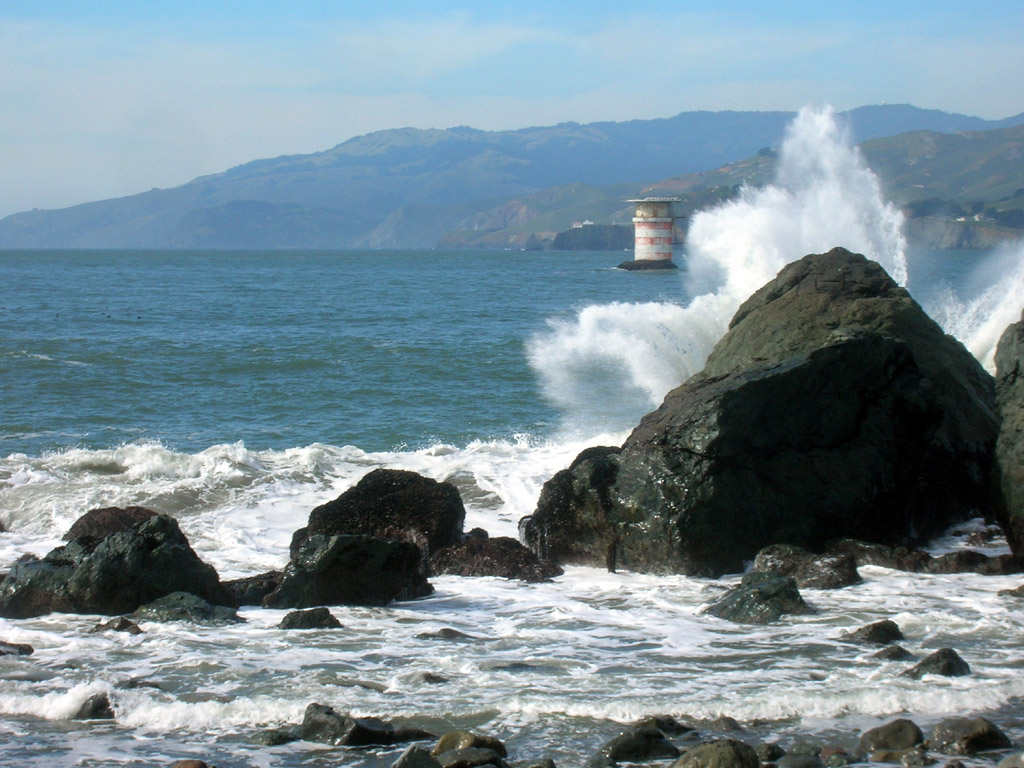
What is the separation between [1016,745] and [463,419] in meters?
15.4

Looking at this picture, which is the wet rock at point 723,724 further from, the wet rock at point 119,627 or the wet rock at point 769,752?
the wet rock at point 119,627

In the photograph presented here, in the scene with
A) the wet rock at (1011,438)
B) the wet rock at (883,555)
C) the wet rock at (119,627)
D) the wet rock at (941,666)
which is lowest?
the wet rock at (883,555)

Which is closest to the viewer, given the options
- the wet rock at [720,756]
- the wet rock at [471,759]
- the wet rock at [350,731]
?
the wet rock at [720,756]

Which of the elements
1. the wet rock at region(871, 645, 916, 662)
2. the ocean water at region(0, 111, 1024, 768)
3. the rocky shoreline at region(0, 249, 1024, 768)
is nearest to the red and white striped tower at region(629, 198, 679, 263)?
the ocean water at region(0, 111, 1024, 768)

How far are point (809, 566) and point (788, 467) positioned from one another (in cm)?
120

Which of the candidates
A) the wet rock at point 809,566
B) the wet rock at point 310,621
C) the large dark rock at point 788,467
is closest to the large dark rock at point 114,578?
the wet rock at point 310,621

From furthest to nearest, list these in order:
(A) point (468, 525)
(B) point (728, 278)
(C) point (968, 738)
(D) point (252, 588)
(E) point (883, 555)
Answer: (B) point (728, 278) < (A) point (468, 525) < (E) point (883, 555) < (D) point (252, 588) < (C) point (968, 738)

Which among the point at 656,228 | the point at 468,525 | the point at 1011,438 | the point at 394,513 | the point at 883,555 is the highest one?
the point at 656,228

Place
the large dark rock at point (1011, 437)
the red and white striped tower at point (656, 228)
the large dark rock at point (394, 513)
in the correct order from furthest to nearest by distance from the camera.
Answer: the red and white striped tower at point (656, 228)
the large dark rock at point (394, 513)
the large dark rock at point (1011, 437)

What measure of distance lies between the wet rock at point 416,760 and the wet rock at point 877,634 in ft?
11.9

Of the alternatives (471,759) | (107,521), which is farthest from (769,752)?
(107,521)

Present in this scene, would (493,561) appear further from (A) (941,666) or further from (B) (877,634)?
(A) (941,666)

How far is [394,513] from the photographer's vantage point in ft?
37.0

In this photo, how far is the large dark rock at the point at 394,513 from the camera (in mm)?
11141
